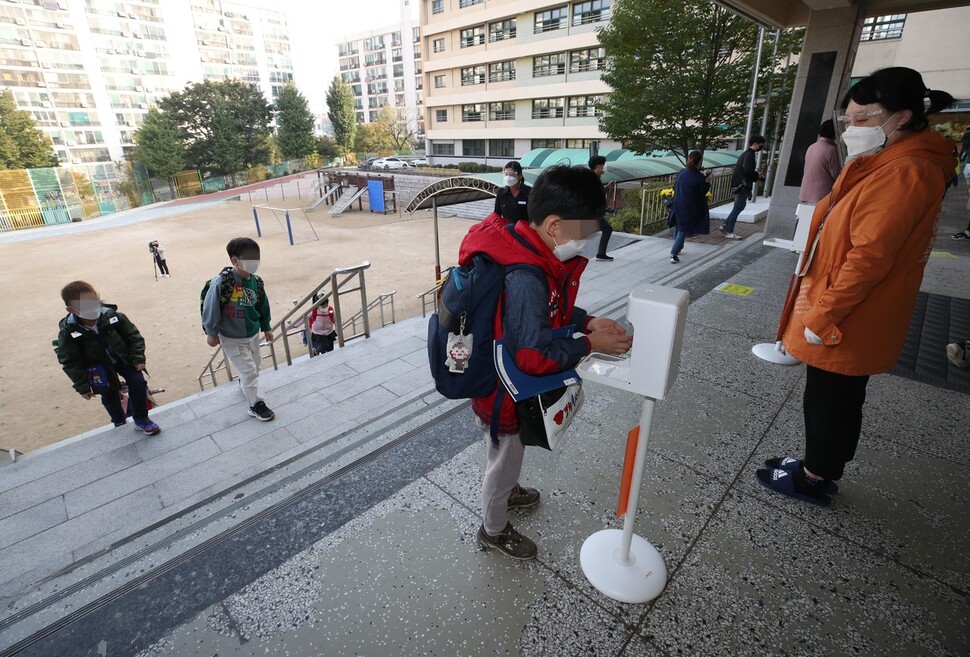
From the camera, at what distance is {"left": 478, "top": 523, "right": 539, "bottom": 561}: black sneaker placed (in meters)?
2.13

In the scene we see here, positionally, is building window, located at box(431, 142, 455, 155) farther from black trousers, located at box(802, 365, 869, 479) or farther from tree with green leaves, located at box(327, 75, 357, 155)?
black trousers, located at box(802, 365, 869, 479)

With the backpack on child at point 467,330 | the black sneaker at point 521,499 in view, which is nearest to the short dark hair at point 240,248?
the backpack on child at point 467,330

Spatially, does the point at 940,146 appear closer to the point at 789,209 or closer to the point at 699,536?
the point at 699,536

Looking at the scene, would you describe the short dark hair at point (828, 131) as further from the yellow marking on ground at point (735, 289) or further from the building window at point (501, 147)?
the building window at point (501, 147)

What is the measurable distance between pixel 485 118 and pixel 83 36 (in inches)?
1835

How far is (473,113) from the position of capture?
131 ft

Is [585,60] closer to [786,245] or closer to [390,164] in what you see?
[390,164]

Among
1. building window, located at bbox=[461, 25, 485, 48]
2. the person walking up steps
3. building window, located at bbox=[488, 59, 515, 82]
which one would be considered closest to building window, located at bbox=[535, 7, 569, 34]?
building window, located at bbox=[488, 59, 515, 82]

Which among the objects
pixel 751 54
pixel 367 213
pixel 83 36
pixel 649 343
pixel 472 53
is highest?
pixel 83 36

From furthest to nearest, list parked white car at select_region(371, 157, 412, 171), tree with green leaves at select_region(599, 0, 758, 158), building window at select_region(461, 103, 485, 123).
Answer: parked white car at select_region(371, 157, 412, 171), building window at select_region(461, 103, 485, 123), tree with green leaves at select_region(599, 0, 758, 158)

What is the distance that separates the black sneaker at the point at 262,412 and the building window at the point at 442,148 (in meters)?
42.7

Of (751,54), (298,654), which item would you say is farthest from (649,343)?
(751,54)

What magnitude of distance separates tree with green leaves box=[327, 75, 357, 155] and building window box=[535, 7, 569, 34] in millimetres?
24474

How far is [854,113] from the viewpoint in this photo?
80.5 inches
